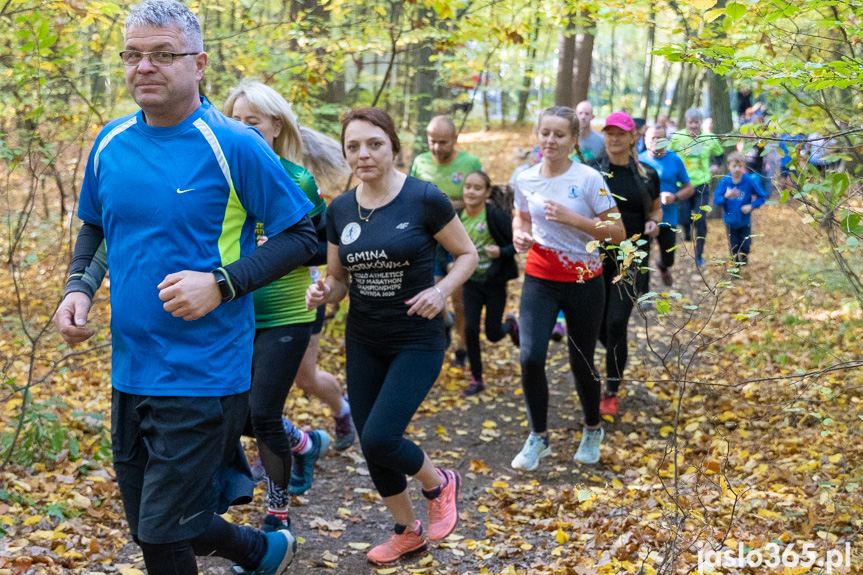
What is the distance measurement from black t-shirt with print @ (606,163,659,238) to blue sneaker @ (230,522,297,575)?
3.72 metres

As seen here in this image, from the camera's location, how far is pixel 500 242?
7.07 m

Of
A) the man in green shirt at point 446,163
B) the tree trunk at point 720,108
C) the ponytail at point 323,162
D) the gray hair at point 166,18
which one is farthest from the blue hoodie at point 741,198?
the gray hair at point 166,18

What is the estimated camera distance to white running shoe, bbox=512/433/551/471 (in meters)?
5.54

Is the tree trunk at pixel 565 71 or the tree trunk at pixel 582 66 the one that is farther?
the tree trunk at pixel 582 66

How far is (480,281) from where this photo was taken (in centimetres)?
705

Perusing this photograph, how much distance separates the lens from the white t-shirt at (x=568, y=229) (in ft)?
17.2

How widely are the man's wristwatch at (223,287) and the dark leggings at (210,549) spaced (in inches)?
36.3

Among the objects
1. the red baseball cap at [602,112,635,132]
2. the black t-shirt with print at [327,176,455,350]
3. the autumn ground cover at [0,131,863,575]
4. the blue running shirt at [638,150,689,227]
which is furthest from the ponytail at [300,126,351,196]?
the blue running shirt at [638,150,689,227]

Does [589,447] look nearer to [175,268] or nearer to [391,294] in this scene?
[391,294]

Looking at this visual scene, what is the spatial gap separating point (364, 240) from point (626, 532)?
6.85 ft

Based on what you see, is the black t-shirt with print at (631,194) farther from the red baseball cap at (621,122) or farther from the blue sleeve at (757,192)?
the blue sleeve at (757,192)

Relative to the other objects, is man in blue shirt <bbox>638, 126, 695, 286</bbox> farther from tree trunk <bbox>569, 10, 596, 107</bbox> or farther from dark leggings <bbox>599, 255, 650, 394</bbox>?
tree trunk <bbox>569, 10, 596, 107</bbox>

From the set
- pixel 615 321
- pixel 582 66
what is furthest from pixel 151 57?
pixel 582 66

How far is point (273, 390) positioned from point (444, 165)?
12.7 ft
